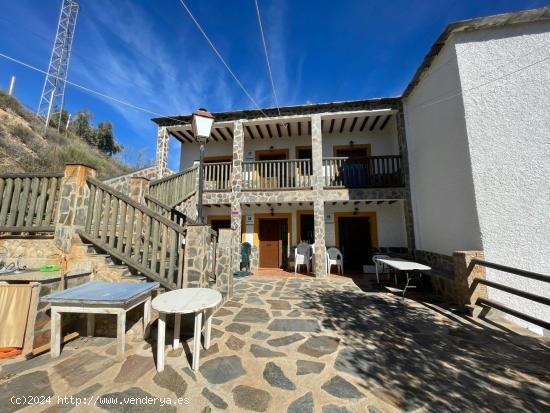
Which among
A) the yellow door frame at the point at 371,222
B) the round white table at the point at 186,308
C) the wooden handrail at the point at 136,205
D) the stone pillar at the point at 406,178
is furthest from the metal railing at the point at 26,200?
the stone pillar at the point at 406,178

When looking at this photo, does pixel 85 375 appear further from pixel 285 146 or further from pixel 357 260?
pixel 285 146

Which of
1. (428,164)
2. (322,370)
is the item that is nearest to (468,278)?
(428,164)

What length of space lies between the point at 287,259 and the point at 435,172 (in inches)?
241

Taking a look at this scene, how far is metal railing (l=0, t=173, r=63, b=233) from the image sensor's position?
362 cm

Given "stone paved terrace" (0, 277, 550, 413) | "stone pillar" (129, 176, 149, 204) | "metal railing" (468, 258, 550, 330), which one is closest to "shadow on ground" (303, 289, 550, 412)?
"stone paved terrace" (0, 277, 550, 413)

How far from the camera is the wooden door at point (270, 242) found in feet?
30.5

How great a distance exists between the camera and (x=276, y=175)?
9.01 meters

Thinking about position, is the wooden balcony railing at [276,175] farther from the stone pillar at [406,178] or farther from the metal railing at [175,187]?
the stone pillar at [406,178]

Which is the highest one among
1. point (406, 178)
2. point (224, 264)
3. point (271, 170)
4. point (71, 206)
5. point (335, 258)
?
point (271, 170)

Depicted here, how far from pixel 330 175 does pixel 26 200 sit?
26.5ft

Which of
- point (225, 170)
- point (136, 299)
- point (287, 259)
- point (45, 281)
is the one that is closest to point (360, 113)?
point (225, 170)

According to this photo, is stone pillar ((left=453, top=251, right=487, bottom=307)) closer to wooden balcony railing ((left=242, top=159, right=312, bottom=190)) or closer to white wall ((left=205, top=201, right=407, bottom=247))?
white wall ((left=205, top=201, right=407, bottom=247))

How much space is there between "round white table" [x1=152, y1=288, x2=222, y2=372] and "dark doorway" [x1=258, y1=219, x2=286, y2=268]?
6721mm

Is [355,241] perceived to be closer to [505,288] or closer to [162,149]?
[505,288]
